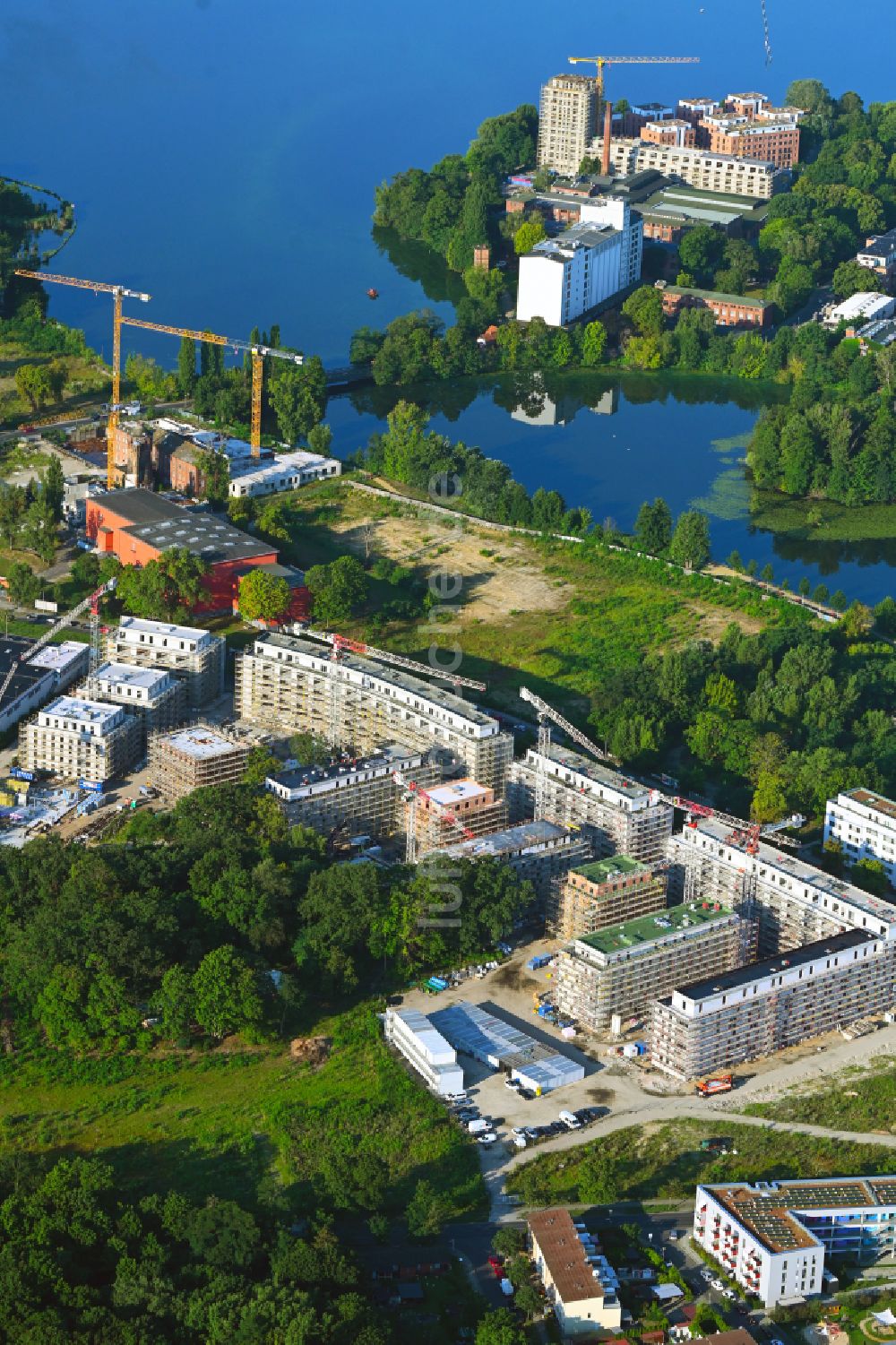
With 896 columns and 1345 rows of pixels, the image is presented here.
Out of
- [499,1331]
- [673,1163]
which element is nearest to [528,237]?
[673,1163]

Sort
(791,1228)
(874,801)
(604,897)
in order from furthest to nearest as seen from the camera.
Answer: (874,801)
(604,897)
(791,1228)

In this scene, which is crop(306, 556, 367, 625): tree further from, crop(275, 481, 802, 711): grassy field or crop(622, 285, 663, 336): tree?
crop(622, 285, 663, 336): tree

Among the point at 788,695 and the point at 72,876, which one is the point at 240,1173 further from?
the point at 788,695

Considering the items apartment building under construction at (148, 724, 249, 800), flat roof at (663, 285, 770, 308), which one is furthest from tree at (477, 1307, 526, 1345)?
flat roof at (663, 285, 770, 308)

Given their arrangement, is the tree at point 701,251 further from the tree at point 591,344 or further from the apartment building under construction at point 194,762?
the apartment building under construction at point 194,762

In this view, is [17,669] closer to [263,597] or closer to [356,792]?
[263,597]

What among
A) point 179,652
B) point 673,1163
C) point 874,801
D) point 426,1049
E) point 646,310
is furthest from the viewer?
point 646,310

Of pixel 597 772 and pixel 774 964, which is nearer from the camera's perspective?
pixel 774 964
